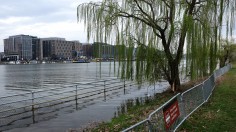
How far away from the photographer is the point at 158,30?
17.5m

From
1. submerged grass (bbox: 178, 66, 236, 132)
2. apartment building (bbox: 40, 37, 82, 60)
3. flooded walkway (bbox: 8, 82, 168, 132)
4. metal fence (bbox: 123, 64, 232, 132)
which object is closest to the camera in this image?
metal fence (bbox: 123, 64, 232, 132)

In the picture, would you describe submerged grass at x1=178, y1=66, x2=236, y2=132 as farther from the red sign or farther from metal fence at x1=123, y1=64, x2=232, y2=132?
the red sign

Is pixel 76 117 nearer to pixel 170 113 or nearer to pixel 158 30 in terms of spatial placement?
pixel 158 30

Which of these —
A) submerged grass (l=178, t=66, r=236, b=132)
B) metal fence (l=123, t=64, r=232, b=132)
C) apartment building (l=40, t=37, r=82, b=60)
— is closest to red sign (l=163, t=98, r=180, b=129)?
metal fence (l=123, t=64, r=232, b=132)

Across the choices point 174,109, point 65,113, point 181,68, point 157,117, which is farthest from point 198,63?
point 157,117

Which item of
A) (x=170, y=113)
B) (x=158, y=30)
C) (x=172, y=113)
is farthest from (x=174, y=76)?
(x=170, y=113)

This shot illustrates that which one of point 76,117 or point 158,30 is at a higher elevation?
point 158,30

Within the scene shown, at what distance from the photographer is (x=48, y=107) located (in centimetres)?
2014

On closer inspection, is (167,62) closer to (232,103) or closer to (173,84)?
(173,84)

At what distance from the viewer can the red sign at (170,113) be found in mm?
6898

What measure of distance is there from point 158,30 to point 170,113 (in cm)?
1072

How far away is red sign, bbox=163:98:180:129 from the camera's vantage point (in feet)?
22.6

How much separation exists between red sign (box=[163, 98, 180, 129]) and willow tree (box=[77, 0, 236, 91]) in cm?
822

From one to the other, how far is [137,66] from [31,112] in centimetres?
659
